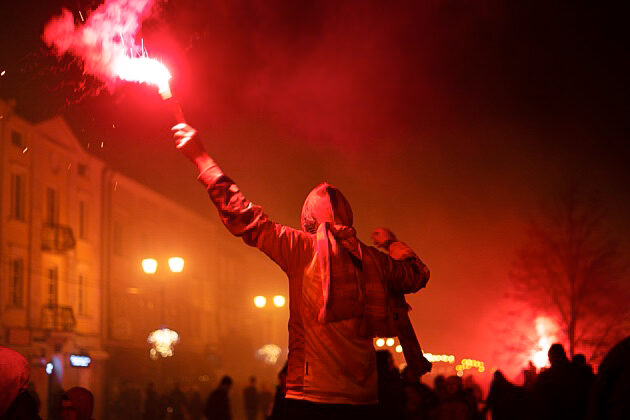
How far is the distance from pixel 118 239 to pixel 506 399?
36088 mm

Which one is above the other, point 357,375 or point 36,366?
point 36,366

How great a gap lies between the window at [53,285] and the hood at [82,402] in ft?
93.8

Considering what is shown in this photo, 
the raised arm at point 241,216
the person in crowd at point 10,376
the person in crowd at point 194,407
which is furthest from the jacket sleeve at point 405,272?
the person in crowd at point 194,407

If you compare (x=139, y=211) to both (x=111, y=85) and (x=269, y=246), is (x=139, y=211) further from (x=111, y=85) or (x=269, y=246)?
(x=269, y=246)

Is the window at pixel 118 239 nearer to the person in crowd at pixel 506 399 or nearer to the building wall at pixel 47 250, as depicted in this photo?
the building wall at pixel 47 250

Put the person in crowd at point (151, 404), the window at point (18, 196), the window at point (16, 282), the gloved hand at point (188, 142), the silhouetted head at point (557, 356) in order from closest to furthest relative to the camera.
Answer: the gloved hand at point (188, 142) < the silhouetted head at point (557, 356) < the person in crowd at point (151, 404) < the window at point (16, 282) < the window at point (18, 196)

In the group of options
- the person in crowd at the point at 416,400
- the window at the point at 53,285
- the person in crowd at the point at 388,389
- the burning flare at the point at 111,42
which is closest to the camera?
the burning flare at the point at 111,42

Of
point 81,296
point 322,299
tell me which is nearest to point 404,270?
point 322,299

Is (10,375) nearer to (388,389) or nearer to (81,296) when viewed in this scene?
(388,389)

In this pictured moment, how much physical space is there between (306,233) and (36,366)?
31023 millimetres

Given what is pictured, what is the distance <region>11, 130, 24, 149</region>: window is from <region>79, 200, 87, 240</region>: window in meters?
6.33

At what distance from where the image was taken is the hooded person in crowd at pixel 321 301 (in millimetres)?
3486

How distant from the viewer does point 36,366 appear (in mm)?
31906

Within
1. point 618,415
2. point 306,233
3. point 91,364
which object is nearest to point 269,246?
point 306,233
